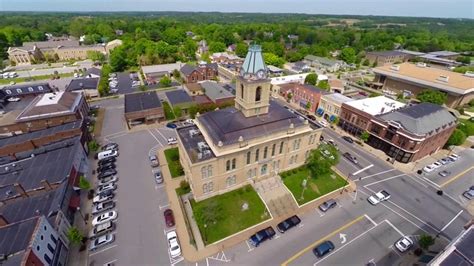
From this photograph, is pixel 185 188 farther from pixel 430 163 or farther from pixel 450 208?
pixel 430 163

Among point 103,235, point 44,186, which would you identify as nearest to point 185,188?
point 103,235

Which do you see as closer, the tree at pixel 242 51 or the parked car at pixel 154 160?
the parked car at pixel 154 160

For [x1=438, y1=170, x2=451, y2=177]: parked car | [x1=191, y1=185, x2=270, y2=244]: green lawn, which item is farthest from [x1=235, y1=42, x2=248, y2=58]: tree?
[x1=191, y1=185, x2=270, y2=244]: green lawn

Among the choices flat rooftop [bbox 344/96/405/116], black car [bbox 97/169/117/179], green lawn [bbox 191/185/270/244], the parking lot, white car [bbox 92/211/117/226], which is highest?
flat rooftop [bbox 344/96/405/116]

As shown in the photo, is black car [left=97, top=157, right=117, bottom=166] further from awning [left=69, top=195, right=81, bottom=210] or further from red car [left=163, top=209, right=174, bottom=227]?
red car [left=163, top=209, right=174, bottom=227]

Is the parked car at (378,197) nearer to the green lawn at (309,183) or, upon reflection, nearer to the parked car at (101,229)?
the green lawn at (309,183)

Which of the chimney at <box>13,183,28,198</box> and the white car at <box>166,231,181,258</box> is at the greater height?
the chimney at <box>13,183,28,198</box>

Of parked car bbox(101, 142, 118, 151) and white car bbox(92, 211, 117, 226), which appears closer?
white car bbox(92, 211, 117, 226)

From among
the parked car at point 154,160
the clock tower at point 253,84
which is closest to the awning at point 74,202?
the parked car at point 154,160
